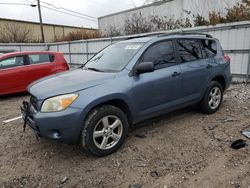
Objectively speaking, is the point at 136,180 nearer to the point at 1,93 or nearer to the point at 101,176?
the point at 101,176

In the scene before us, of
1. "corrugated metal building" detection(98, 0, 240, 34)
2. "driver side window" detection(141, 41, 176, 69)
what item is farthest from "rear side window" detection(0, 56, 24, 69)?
"corrugated metal building" detection(98, 0, 240, 34)

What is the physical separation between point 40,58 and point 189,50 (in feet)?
18.2

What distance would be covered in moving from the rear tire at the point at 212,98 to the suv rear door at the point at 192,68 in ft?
0.72

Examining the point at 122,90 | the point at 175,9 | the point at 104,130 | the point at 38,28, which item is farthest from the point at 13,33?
the point at 104,130

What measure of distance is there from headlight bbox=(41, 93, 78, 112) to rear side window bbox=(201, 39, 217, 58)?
10.2 feet

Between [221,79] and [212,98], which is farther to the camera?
[221,79]

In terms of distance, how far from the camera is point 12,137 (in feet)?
14.4

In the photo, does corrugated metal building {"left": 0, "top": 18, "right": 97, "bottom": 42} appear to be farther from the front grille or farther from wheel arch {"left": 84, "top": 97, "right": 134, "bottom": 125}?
wheel arch {"left": 84, "top": 97, "right": 134, "bottom": 125}

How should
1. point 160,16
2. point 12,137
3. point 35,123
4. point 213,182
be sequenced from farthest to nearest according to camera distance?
point 160,16
point 12,137
point 35,123
point 213,182

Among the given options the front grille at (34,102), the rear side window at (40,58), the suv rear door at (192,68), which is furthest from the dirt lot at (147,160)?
the rear side window at (40,58)

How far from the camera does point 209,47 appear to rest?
5109 millimetres

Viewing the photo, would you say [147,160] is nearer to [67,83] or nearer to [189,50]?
[67,83]

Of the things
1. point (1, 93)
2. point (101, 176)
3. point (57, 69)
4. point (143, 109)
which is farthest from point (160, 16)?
point (101, 176)

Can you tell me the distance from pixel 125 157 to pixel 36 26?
29.7 meters
